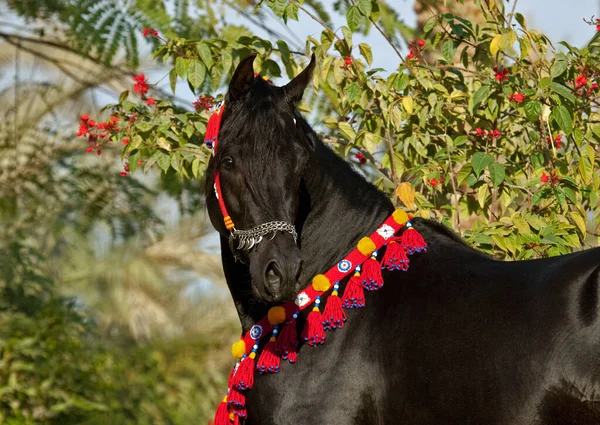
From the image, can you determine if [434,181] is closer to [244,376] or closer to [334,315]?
[334,315]

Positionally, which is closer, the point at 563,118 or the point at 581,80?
the point at 563,118

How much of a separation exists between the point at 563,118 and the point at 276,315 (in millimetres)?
1580

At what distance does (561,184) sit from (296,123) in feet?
4.50

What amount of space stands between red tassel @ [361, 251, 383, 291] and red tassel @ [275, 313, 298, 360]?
1.09 ft

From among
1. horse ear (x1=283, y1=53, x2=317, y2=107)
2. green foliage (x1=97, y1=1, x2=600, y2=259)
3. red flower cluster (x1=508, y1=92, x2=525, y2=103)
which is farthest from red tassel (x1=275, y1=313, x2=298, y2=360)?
red flower cluster (x1=508, y1=92, x2=525, y2=103)

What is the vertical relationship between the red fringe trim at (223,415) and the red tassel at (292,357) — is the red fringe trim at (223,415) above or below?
below

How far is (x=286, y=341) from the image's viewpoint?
10.2 feet

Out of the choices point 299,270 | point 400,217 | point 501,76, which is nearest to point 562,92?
point 501,76

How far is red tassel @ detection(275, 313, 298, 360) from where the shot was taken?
10.2 ft

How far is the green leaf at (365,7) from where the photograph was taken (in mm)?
4031

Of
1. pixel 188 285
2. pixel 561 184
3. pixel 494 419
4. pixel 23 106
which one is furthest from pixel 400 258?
pixel 188 285

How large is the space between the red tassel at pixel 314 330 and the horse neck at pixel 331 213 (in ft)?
0.83

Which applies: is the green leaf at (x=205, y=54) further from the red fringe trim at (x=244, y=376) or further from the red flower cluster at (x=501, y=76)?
the red fringe trim at (x=244, y=376)

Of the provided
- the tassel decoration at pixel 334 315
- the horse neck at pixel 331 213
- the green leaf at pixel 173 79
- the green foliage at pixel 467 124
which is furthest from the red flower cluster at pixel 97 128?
the tassel decoration at pixel 334 315
